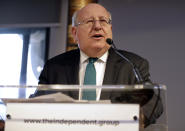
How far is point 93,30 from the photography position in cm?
183

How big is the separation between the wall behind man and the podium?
2.36 metres

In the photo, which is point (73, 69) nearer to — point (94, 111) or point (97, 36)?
point (97, 36)

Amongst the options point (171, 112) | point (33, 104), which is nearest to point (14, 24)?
point (171, 112)

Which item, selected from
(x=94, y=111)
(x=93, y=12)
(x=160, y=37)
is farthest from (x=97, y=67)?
(x=160, y=37)

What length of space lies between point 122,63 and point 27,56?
2.43 meters

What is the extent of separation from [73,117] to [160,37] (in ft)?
8.87

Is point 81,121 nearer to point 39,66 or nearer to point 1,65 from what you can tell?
point 39,66

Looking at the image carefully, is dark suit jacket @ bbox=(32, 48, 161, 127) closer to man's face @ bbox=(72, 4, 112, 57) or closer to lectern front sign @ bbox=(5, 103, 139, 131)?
man's face @ bbox=(72, 4, 112, 57)

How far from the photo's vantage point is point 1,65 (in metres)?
3.87

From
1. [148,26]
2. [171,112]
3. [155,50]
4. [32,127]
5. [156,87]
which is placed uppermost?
[148,26]

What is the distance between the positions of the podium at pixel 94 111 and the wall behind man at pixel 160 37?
2361 millimetres

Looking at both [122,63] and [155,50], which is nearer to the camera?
[122,63]

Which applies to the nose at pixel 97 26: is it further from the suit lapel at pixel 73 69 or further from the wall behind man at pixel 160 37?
the wall behind man at pixel 160 37

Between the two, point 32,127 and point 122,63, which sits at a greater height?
point 122,63
